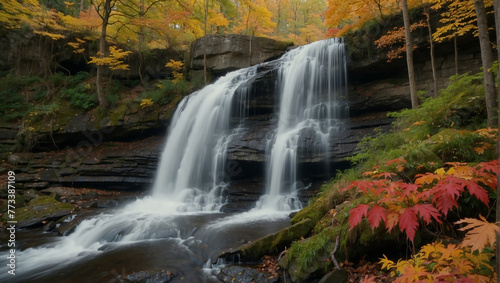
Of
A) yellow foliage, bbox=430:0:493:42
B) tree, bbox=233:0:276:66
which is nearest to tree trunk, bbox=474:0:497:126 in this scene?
yellow foliage, bbox=430:0:493:42

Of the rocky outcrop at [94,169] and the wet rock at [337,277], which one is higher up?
the rocky outcrop at [94,169]

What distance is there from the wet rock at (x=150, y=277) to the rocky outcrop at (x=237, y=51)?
13.4 metres

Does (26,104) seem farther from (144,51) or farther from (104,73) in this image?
(144,51)

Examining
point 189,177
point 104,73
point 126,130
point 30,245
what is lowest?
point 30,245

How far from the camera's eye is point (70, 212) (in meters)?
9.02

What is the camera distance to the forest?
2.20 metres

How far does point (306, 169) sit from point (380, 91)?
209 inches

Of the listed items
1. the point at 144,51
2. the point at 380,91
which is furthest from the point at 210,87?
the point at 380,91

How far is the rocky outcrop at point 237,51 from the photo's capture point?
16.0 m

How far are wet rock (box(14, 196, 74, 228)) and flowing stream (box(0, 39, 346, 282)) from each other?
127 cm

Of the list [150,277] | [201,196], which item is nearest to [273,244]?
[150,277]

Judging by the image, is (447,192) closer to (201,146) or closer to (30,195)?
(201,146)

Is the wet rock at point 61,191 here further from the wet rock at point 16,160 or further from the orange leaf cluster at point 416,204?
the orange leaf cluster at point 416,204

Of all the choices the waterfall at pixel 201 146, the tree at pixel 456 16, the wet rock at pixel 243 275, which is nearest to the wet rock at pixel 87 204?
the waterfall at pixel 201 146
